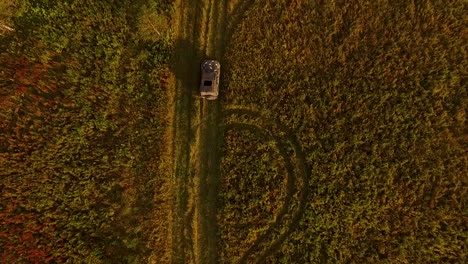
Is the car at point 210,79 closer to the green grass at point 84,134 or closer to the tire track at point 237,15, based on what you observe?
the tire track at point 237,15

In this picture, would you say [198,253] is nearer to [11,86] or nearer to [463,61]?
[11,86]

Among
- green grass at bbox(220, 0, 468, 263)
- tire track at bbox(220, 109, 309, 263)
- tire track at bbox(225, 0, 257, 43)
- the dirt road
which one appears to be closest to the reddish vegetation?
the dirt road

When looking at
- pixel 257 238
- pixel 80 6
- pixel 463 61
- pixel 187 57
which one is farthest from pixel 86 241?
pixel 463 61

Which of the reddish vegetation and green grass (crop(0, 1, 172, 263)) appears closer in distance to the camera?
the reddish vegetation

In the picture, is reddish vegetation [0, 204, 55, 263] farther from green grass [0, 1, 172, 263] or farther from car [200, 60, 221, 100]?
car [200, 60, 221, 100]

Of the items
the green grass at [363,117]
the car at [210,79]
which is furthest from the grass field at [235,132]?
the car at [210,79]

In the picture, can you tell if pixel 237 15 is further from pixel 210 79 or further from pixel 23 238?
pixel 23 238
